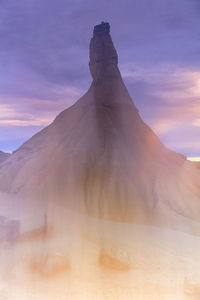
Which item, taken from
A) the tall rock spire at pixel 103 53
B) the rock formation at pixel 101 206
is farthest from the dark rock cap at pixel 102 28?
the rock formation at pixel 101 206

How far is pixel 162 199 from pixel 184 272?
847cm

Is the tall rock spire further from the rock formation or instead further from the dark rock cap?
the rock formation

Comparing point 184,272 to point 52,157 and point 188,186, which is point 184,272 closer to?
point 188,186

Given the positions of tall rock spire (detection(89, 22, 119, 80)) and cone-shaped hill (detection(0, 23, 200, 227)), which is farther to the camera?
tall rock spire (detection(89, 22, 119, 80))

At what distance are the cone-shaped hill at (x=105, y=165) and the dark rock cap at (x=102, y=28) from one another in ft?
0.19

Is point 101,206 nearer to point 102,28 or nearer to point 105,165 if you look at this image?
point 105,165

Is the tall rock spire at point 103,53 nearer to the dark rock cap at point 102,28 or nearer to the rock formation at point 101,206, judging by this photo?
the dark rock cap at point 102,28

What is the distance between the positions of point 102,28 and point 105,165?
50.3 ft

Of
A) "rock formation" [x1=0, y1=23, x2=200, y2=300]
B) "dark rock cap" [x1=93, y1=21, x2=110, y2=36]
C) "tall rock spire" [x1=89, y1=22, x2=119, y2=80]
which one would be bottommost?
"rock formation" [x1=0, y1=23, x2=200, y2=300]

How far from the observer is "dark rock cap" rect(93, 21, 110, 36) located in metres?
31.8

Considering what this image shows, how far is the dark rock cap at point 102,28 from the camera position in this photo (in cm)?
3183

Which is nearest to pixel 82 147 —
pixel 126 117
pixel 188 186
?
pixel 126 117

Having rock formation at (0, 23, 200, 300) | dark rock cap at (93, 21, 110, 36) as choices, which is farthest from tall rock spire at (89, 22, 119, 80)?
rock formation at (0, 23, 200, 300)

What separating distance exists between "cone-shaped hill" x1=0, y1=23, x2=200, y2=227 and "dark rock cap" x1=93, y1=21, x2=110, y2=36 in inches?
2.3
